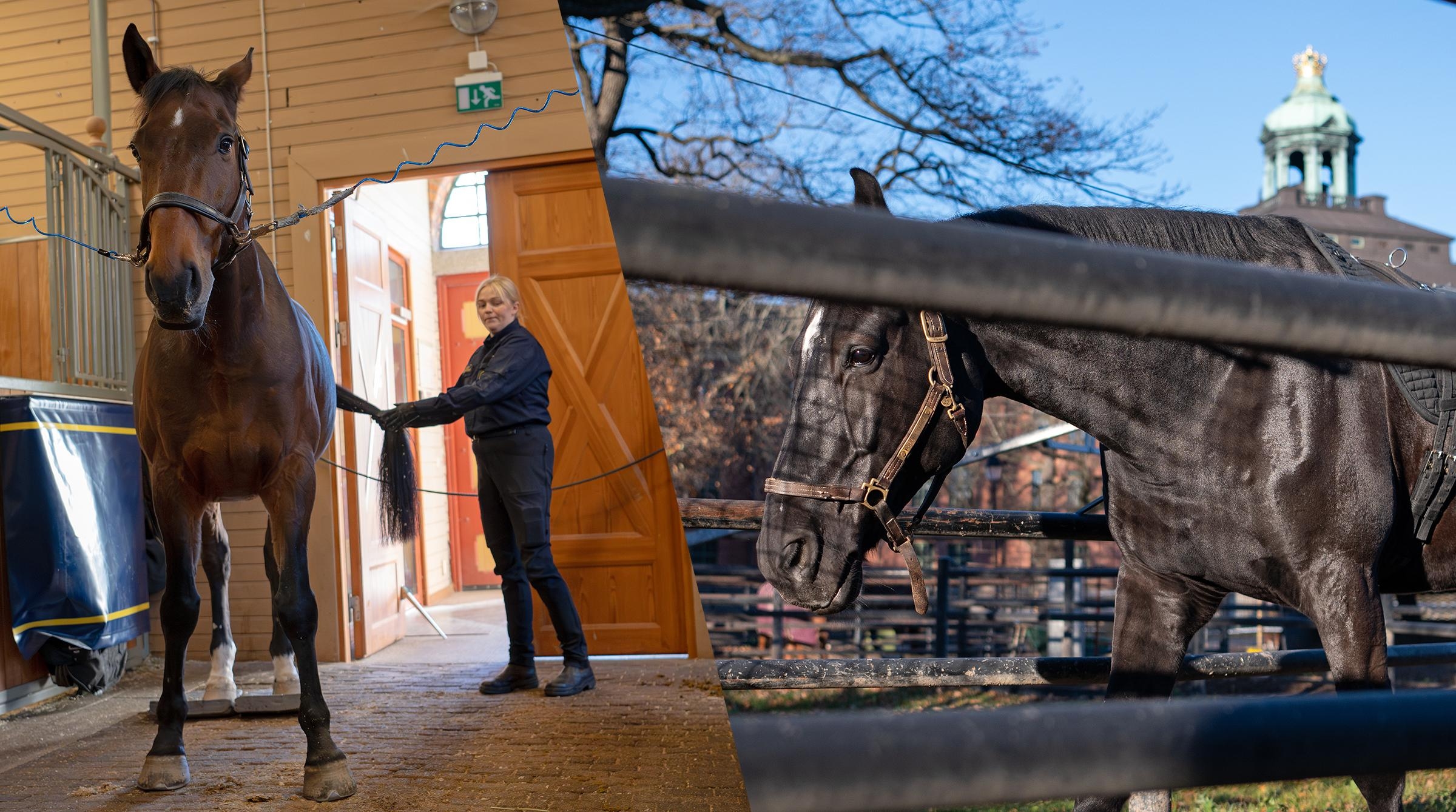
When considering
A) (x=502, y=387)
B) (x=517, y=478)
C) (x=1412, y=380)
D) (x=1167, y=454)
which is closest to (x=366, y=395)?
(x=502, y=387)

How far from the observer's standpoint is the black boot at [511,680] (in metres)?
2.19

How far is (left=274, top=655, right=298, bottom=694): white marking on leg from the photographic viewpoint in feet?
5.86

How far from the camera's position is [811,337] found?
1.20m

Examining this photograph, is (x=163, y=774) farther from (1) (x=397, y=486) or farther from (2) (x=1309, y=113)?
(2) (x=1309, y=113)

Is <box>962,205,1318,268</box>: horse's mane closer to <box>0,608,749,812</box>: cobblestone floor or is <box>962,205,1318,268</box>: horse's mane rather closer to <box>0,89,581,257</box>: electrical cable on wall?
<box>0,608,749,812</box>: cobblestone floor

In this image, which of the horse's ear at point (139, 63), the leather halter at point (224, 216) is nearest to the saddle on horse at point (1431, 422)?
the leather halter at point (224, 216)

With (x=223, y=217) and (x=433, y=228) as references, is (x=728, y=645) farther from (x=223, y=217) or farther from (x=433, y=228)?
(x=223, y=217)

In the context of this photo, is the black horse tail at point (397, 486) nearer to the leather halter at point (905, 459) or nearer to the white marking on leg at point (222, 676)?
the white marking on leg at point (222, 676)

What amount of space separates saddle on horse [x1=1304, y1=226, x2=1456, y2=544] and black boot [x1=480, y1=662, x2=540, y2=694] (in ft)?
6.03

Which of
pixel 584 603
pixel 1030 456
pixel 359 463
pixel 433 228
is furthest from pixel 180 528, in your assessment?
pixel 1030 456

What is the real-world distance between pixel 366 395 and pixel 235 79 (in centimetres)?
77

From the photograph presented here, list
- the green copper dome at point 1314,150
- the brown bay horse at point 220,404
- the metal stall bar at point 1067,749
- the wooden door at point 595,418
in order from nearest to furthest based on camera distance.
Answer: the metal stall bar at point 1067,749
the brown bay horse at point 220,404
the wooden door at point 595,418
the green copper dome at point 1314,150

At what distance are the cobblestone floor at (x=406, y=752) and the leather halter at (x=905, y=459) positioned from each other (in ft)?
1.29

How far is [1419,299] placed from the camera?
0.94ft
